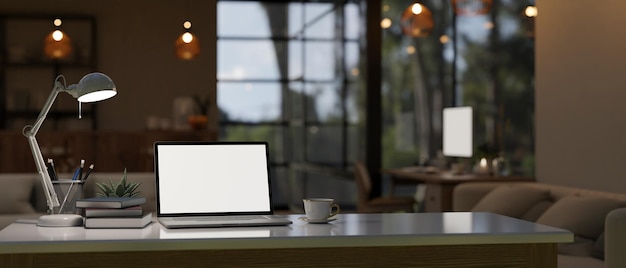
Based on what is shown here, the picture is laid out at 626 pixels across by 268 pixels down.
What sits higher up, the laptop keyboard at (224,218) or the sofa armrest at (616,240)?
the laptop keyboard at (224,218)

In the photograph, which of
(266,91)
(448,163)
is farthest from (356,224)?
(266,91)

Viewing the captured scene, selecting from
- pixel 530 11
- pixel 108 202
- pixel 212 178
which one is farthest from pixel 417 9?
pixel 108 202

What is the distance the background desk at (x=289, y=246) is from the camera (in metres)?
2.64

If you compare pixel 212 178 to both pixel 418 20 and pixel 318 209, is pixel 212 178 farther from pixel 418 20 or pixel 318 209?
pixel 418 20

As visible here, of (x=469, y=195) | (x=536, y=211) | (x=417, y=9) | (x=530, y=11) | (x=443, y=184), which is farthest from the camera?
(x=530, y=11)

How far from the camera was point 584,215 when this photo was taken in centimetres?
495

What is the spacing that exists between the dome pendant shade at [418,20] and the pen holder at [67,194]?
16.8 feet

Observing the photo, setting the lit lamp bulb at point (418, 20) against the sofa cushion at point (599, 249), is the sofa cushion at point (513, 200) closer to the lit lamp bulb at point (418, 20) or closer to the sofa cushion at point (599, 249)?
the sofa cushion at point (599, 249)

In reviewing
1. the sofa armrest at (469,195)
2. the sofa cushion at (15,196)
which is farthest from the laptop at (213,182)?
the sofa cushion at (15,196)

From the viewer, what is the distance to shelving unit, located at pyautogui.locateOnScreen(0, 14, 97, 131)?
1046 cm

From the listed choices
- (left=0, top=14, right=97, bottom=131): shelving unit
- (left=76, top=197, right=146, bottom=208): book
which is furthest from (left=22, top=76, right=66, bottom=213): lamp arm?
(left=0, top=14, right=97, bottom=131): shelving unit

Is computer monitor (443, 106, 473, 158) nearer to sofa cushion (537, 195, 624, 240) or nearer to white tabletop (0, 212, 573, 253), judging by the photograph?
sofa cushion (537, 195, 624, 240)

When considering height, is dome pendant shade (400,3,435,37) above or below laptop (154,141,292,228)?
above

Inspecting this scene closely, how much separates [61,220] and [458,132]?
5.37 m
